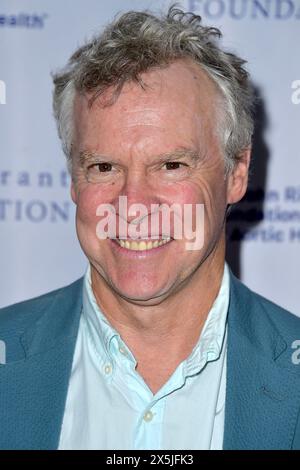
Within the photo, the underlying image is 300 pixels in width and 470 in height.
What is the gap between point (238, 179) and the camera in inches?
84.0

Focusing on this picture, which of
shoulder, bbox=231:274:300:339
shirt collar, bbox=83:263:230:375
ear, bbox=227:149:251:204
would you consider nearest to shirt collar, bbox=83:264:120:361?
shirt collar, bbox=83:263:230:375

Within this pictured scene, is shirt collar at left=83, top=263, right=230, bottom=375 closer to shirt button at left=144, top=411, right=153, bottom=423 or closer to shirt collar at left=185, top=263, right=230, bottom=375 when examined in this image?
shirt collar at left=185, top=263, right=230, bottom=375

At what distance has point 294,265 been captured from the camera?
2826mm

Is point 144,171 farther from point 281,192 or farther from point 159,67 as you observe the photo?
point 281,192

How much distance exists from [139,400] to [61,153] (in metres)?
1.15

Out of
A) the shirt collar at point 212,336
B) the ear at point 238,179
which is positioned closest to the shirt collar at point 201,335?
the shirt collar at point 212,336

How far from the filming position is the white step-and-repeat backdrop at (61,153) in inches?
107

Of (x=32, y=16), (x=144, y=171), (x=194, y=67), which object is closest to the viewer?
(x=144, y=171)

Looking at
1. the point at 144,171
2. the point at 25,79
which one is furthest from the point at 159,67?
the point at 25,79

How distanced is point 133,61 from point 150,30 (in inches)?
4.4

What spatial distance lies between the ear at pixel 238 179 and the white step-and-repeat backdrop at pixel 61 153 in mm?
648

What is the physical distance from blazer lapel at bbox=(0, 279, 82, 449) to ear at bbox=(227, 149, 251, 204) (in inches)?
19.9

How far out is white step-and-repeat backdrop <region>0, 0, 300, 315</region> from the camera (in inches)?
107

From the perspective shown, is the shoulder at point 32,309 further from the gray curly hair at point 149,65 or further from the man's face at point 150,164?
the gray curly hair at point 149,65
